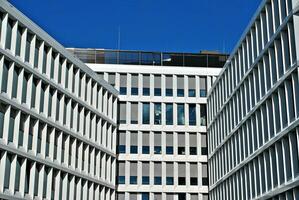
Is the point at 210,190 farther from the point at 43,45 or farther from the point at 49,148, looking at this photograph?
the point at 43,45

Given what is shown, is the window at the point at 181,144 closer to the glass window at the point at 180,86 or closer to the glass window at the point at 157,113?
the glass window at the point at 157,113

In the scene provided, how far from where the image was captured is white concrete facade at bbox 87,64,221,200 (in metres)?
53.6

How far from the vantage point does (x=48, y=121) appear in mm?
39562

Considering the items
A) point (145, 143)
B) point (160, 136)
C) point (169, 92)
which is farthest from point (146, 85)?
point (145, 143)

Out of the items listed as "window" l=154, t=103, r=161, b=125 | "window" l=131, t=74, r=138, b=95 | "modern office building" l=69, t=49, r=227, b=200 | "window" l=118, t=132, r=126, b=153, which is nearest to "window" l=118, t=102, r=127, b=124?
"modern office building" l=69, t=49, r=227, b=200

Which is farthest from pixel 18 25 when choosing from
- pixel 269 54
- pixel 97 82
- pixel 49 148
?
pixel 269 54

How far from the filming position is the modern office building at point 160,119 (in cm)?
5362

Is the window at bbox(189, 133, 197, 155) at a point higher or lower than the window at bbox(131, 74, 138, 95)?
lower

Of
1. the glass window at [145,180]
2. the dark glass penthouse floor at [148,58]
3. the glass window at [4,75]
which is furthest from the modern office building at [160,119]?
the glass window at [4,75]

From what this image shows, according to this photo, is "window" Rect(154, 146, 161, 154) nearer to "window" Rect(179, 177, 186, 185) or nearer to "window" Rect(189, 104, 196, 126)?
"window" Rect(179, 177, 186, 185)

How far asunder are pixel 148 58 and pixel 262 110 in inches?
951

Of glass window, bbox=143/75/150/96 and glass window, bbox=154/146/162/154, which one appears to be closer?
glass window, bbox=154/146/162/154

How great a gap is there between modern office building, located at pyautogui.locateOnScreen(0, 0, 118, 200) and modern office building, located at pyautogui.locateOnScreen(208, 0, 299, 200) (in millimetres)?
11234

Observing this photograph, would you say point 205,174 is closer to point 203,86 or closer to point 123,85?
point 203,86
